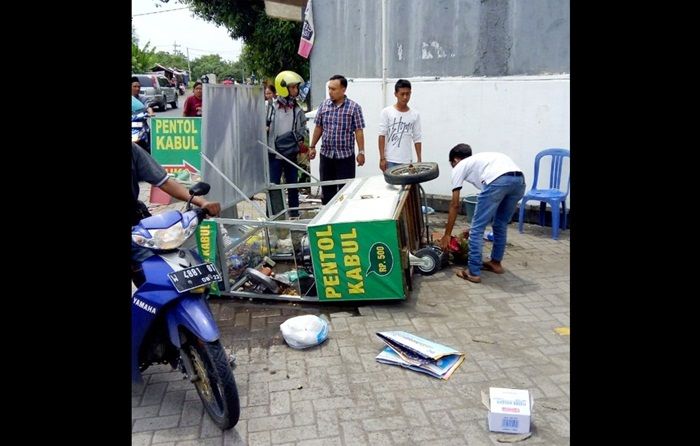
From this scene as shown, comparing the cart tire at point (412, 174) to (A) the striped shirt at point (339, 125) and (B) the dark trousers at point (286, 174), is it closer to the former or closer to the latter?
(A) the striped shirt at point (339, 125)

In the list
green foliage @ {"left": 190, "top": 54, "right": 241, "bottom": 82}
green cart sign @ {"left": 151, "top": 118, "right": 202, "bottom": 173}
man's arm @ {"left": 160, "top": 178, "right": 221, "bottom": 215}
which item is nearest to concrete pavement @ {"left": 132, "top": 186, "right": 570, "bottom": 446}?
man's arm @ {"left": 160, "top": 178, "right": 221, "bottom": 215}

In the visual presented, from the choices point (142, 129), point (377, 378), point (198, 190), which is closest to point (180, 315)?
point (198, 190)

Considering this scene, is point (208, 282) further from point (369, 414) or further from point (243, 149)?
point (243, 149)

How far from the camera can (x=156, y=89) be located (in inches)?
1083

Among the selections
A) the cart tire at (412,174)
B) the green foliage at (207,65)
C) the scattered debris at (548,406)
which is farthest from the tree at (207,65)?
the scattered debris at (548,406)

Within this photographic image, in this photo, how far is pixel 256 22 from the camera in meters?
15.6

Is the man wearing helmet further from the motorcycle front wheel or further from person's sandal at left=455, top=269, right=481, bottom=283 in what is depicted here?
the motorcycle front wheel

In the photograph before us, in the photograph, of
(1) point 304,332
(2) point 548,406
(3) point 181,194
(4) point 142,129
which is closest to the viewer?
(2) point 548,406

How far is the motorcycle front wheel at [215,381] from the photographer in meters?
2.77

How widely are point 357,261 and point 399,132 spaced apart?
2468 mm

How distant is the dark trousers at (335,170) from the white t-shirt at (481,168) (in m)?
1.55

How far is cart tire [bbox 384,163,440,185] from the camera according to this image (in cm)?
498

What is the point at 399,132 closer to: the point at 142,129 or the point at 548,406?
the point at 548,406
